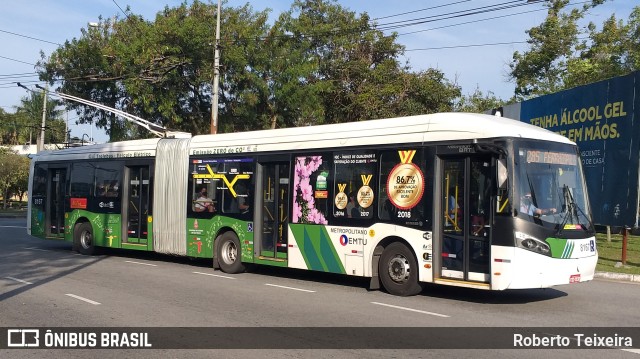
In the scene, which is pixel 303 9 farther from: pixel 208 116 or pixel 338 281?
pixel 338 281

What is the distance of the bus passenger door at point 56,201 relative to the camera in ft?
63.6

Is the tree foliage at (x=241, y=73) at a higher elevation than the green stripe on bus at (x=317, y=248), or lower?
higher

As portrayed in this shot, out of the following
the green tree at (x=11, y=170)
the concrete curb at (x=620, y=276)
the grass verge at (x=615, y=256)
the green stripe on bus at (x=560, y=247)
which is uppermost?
the green tree at (x=11, y=170)

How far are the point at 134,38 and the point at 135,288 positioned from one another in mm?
20632

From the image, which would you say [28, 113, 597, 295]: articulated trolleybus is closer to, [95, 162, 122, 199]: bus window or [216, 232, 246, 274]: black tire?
[216, 232, 246, 274]: black tire

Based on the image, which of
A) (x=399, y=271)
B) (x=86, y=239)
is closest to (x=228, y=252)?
(x=399, y=271)

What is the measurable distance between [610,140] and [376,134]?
8776 millimetres

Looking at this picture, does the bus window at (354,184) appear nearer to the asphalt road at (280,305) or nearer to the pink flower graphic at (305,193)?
the pink flower graphic at (305,193)

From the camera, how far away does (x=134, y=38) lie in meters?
29.5

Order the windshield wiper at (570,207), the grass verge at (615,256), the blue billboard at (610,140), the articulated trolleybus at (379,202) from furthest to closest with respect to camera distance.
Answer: the blue billboard at (610,140), the grass verge at (615,256), the windshield wiper at (570,207), the articulated trolleybus at (379,202)

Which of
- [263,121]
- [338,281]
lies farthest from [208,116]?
[338,281]

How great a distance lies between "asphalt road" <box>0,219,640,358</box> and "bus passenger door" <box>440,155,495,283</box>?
2.18 feet

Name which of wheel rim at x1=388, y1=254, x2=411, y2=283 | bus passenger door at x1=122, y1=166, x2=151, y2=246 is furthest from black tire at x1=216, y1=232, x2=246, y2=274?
wheel rim at x1=388, y1=254, x2=411, y2=283

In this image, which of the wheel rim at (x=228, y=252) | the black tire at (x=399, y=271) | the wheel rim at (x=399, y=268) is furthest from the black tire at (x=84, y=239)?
the wheel rim at (x=399, y=268)
